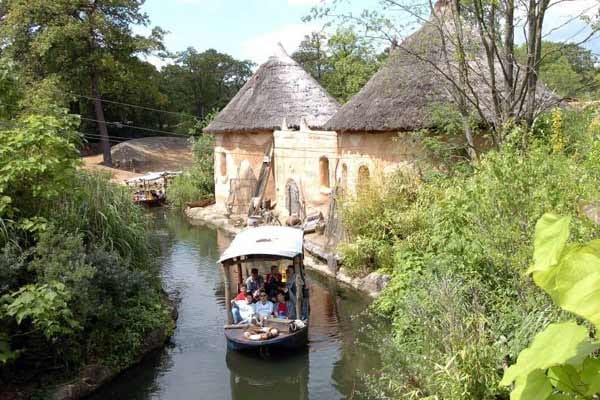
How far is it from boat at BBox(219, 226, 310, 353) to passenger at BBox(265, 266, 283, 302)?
1.94ft

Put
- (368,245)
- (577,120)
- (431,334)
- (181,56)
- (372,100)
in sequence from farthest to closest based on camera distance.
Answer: (181,56)
(372,100)
(368,245)
(577,120)
(431,334)

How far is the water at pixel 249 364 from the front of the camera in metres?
9.37

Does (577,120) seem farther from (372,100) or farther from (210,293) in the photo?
(210,293)

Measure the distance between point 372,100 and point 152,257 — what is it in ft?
24.6

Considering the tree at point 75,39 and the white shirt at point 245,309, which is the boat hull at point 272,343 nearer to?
the white shirt at point 245,309

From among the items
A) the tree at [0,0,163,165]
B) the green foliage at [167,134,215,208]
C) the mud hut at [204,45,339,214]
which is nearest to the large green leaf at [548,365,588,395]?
the mud hut at [204,45,339,214]

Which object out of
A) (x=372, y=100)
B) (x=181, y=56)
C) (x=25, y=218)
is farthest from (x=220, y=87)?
(x=25, y=218)

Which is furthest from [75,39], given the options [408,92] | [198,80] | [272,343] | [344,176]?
[272,343]

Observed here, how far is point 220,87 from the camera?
4528 centimetres

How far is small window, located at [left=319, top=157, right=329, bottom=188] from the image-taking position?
1919cm

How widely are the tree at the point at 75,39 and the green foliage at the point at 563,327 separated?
30.4m

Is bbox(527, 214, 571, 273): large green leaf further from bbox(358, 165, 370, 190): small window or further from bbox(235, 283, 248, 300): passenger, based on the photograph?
bbox(358, 165, 370, 190): small window

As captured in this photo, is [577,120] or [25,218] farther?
[577,120]

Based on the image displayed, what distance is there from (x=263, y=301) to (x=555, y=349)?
10327 millimetres
